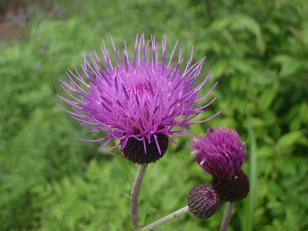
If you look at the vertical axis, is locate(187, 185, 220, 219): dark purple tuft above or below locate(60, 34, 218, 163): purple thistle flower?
below

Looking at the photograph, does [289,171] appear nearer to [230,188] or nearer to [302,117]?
[302,117]

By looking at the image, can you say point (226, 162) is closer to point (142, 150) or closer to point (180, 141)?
point (142, 150)

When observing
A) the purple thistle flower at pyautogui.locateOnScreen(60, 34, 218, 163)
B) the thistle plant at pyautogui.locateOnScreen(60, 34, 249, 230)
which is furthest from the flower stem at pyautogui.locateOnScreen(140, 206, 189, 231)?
the purple thistle flower at pyautogui.locateOnScreen(60, 34, 218, 163)

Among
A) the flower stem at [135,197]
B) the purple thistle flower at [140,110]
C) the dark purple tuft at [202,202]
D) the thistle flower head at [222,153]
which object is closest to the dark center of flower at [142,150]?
the purple thistle flower at [140,110]

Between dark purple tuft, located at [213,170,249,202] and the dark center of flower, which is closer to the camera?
the dark center of flower

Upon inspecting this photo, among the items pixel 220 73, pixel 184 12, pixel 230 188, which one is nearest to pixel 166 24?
pixel 184 12

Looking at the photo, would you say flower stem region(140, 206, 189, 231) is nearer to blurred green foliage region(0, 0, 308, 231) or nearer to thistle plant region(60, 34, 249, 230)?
thistle plant region(60, 34, 249, 230)

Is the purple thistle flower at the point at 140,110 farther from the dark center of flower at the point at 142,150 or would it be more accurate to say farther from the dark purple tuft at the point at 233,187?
the dark purple tuft at the point at 233,187

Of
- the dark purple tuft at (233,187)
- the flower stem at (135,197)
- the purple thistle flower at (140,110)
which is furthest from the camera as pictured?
the dark purple tuft at (233,187)
